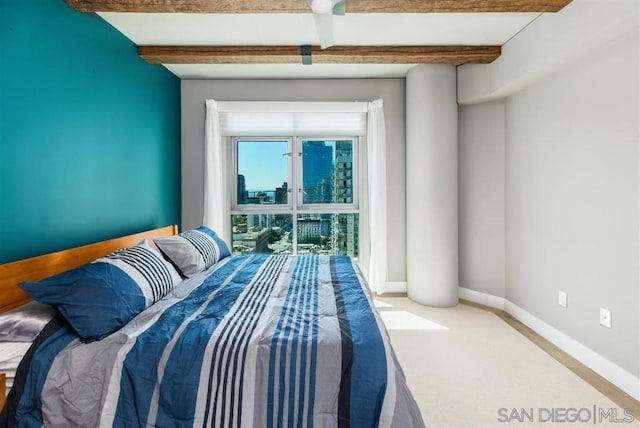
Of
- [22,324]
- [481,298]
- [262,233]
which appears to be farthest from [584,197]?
[22,324]

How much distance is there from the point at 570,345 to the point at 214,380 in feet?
8.44

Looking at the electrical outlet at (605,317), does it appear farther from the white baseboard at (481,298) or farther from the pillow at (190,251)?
the pillow at (190,251)

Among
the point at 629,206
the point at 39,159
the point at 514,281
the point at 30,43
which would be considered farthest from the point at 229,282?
the point at 514,281

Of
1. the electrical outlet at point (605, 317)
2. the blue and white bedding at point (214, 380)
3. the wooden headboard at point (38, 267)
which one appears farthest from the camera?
the electrical outlet at point (605, 317)

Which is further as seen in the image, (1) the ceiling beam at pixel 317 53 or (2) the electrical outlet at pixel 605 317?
(1) the ceiling beam at pixel 317 53

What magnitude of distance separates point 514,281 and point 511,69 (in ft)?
6.52

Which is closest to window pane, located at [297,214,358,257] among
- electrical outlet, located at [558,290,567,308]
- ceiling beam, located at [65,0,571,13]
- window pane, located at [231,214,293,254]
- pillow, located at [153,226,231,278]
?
window pane, located at [231,214,293,254]

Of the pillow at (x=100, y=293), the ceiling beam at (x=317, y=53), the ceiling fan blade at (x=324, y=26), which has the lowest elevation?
the pillow at (x=100, y=293)

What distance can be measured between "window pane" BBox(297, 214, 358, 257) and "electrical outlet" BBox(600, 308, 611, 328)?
7.76 ft

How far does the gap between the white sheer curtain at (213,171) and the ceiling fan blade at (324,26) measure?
1.83 metres

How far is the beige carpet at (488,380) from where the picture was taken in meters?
1.73

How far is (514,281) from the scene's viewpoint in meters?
3.17

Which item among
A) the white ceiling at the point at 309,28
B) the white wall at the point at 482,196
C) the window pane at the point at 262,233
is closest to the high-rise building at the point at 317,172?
the window pane at the point at 262,233

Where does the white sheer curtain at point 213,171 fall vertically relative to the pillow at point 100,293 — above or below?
above
